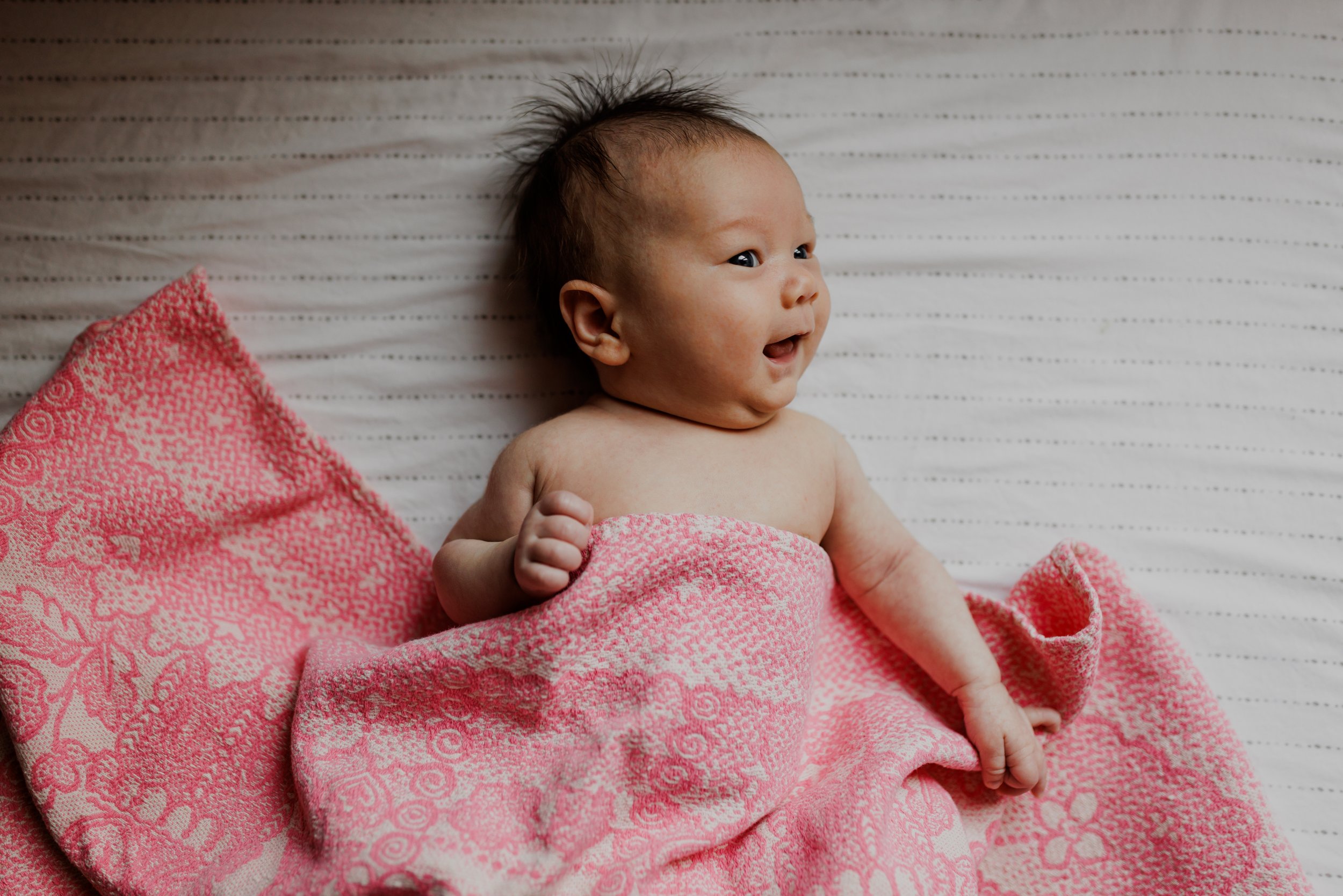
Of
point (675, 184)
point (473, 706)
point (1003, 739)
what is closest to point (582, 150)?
point (675, 184)

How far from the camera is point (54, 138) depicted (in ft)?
3.47

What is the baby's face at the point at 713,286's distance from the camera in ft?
2.84

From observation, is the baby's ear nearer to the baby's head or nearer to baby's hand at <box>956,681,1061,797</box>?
the baby's head

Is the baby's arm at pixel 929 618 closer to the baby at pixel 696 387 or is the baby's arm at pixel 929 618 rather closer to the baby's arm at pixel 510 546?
the baby at pixel 696 387

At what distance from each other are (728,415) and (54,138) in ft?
2.89

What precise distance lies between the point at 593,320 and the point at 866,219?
0.38 meters

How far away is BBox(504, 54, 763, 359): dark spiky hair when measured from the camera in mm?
894

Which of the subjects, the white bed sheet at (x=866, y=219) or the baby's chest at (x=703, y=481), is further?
the white bed sheet at (x=866, y=219)

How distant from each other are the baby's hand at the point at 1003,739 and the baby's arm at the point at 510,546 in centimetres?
44

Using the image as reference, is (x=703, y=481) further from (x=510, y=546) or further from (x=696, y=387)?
(x=510, y=546)

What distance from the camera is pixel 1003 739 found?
881 mm

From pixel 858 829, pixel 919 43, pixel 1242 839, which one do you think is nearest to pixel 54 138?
pixel 919 43

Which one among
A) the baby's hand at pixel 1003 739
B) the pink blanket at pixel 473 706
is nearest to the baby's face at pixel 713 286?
the pink blanket at pixel 473 706

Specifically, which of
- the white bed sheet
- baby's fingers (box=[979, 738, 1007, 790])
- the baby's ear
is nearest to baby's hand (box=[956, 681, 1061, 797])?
baby's fingers (box=[979, 738, 1007, 790])
